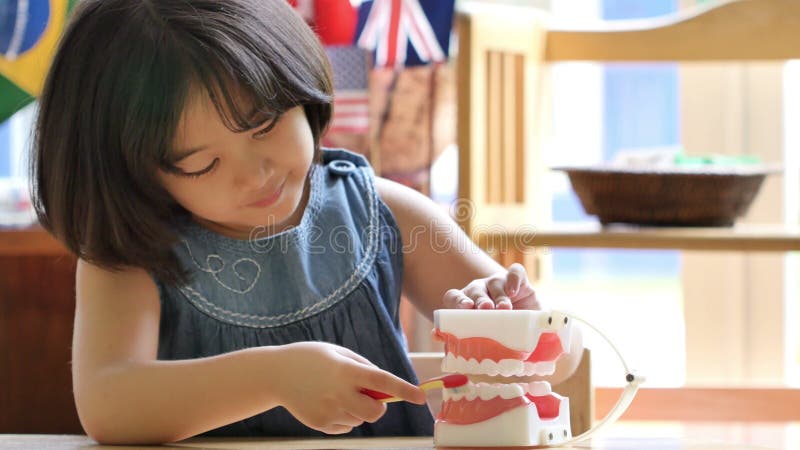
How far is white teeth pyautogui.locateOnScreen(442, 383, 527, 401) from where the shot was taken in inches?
26.5

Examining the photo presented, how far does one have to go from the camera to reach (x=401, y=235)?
1.06 m

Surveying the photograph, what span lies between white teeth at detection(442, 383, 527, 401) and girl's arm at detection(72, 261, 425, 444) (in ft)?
0.13

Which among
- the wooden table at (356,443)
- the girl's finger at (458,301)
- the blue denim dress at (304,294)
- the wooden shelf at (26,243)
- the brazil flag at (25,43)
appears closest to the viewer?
the wooden table at (356,443)

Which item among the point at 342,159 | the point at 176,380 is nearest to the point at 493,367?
the point at 176,380

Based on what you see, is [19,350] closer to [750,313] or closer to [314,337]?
[314,337]

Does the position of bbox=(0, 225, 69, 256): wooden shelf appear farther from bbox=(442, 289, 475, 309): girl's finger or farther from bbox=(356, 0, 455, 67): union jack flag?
bbox=(442, 289, 475, 309): girl's finger

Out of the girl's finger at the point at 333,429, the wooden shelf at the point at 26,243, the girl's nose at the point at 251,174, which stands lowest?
the girl's finger at the point at 333,429

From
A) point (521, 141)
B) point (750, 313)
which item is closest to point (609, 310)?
point (750, 313)

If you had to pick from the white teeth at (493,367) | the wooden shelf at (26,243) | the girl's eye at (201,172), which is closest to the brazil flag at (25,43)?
the wooden shelf at (26,243)

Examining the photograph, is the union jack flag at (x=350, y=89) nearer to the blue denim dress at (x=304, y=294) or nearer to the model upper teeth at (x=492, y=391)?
the blue denim dress at (x=304, y=294)

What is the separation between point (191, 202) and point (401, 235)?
0.26 metres

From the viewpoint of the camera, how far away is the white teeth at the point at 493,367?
666mm

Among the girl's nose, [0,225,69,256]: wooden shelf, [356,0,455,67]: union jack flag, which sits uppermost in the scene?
[356,0,455,67]: union jack flag

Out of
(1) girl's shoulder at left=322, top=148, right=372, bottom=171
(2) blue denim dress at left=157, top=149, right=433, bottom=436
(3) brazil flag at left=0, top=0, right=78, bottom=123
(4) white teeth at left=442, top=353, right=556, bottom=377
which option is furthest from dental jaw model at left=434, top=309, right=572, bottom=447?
(3) brazil flag at left=0, top=0, right=78, bottom=123
